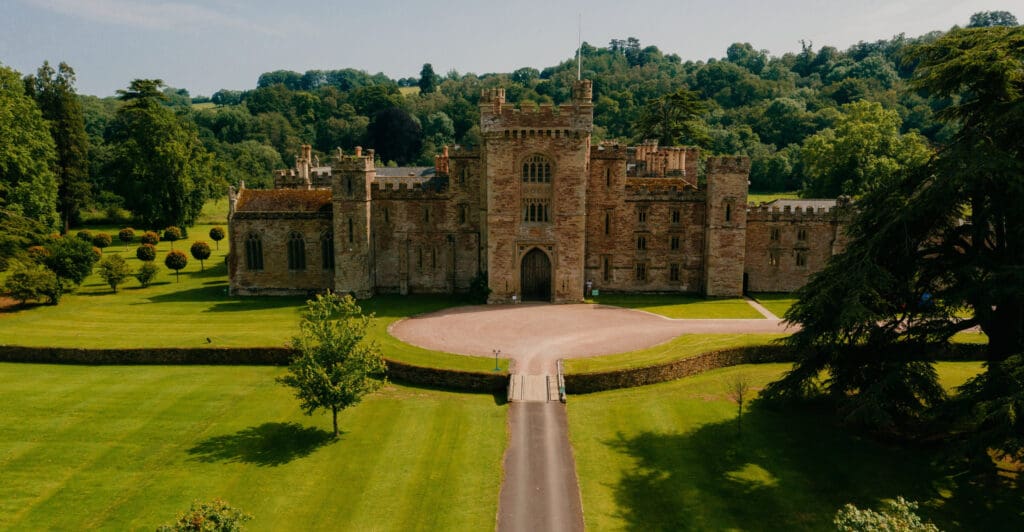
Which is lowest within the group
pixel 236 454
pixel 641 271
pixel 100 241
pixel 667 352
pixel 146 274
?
pixel 236 454

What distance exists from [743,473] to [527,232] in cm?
2707

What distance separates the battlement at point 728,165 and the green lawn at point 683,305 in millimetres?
9875

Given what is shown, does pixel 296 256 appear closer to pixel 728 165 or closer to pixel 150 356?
pixel 150 356

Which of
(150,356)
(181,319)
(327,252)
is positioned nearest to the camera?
(150,356)

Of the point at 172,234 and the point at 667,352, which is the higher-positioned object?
the point at 172,234

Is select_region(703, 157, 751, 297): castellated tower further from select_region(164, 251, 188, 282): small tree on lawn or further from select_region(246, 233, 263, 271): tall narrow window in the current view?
select_region(164, 251, 188, 282): small tree on lawn

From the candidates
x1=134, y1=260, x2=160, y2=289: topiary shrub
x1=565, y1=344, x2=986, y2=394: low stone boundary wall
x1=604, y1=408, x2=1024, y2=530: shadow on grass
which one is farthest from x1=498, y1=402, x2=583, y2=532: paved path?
x1=134, y1=260, x2=160, y2=289: topiary shrub

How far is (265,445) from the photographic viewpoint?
29.5 metres

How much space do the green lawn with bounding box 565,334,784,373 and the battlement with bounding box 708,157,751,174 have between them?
15.6m

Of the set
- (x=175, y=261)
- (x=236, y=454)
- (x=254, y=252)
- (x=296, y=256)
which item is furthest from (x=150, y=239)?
(x=236, y=454)

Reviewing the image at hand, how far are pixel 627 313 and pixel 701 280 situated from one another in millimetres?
9743

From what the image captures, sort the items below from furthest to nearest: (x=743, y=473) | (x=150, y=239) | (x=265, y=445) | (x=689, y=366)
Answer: (x=150, y=239) → (x=689, y=366) → (x=265, y=445) → (x=743, y=473)

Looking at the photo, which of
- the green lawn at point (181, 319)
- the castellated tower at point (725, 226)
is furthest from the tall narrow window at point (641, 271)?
the green lawn at point (181, 319)

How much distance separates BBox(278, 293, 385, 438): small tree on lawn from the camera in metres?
29.9
